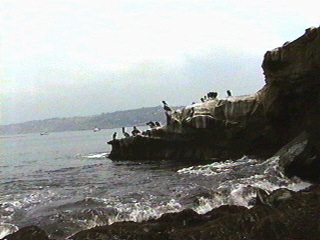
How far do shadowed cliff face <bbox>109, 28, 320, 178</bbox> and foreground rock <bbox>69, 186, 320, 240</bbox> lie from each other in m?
11.3

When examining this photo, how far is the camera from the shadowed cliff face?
A: 24.2 m

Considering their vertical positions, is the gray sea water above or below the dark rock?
below

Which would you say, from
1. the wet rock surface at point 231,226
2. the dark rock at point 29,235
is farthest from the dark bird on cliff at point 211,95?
the dark rock at point 29,235

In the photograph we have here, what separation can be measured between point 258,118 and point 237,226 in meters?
21.6

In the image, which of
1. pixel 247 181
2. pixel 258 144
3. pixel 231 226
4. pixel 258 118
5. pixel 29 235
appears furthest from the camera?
pixel 258 144

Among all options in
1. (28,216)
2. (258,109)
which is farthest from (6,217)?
(258,109)

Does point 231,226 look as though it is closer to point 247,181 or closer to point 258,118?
point 247,181

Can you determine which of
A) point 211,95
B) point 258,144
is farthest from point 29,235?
point 211,95

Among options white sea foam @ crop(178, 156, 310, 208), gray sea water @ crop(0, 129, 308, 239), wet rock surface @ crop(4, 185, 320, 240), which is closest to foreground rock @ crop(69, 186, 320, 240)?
wet rock surface @ crop(4, 185, 320, 240)

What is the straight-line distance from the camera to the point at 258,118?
3095 cm

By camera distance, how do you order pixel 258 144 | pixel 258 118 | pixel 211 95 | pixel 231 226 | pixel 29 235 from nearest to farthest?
pixel 231 226 → pixel 29 235 → pixel 258 118 → pixel 258 144 → pixel 211 95

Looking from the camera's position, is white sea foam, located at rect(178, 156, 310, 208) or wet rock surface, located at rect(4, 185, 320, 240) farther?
white sea foam, located at rect(178, 156, 310, 208)

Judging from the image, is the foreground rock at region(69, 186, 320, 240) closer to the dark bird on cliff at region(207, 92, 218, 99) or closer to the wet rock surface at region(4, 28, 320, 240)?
the wet rock surface at region(4, 28, 320, 240)

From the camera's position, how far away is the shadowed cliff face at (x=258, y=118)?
2417 centimetres
